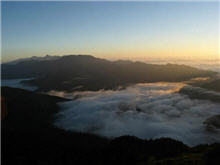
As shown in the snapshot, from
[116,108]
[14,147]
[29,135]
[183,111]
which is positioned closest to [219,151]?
[14,147]

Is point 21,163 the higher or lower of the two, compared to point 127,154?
lower

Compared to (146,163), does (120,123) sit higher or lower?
lower

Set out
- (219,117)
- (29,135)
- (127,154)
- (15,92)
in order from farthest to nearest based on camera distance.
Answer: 1. (15,92)
2. (219,117)
3. (29,135)
4. (127,154)

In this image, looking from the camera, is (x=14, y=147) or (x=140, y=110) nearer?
(x=14, y=147)

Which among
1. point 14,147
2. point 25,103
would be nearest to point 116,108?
point 25,103

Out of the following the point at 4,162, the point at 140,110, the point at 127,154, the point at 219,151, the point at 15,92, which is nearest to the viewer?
the point at 219,151

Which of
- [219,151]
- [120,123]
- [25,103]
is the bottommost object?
[120,123]

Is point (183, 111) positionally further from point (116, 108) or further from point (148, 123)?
point (116, 108)

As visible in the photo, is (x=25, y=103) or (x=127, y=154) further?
(x=25, y=103)

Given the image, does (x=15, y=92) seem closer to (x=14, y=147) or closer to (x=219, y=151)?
(x=14, y=147)
